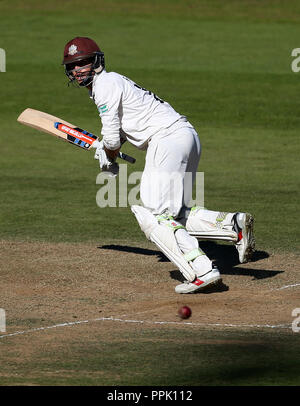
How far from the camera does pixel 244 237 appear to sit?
877 cm

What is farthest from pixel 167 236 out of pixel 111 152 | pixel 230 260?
pixel 230 260

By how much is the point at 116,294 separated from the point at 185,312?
3.22ft

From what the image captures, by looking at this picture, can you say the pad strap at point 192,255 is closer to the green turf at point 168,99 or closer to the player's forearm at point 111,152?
the player's forearm at point 111,152

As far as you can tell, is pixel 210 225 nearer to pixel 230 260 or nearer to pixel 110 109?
pixel 230 260

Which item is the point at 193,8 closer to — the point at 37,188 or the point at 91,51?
the point at 37,188

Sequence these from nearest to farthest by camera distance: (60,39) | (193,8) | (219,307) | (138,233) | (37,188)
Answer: (219,307)
(138,233)
(37,188)
(60,39)
(193,8)

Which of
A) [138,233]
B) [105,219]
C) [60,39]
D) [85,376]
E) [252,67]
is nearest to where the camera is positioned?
[85,376]

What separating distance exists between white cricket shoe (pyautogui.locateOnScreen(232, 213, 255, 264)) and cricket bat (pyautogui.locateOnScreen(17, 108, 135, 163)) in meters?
1.32

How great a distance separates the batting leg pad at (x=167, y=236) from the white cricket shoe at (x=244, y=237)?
0.69m

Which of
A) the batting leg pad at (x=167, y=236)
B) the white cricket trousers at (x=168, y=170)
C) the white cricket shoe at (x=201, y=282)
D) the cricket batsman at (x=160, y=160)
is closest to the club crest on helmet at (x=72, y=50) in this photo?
the cricket batsman at (x=160, y=160)

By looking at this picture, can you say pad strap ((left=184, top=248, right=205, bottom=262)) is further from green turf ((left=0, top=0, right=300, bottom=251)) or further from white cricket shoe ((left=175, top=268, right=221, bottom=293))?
green turf ((left=0, top=0, right=300, bottom=251))

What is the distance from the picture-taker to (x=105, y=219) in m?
11.5

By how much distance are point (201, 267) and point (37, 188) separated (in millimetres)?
5530

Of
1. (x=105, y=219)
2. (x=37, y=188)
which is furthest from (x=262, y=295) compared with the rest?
(x=37, y=188)
